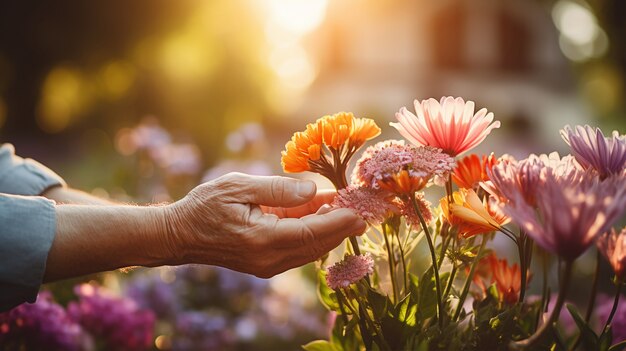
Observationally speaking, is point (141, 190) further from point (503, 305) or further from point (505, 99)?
point (505, 99)

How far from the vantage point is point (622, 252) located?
83cm

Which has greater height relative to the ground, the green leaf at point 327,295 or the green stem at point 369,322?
the green leaf at point 327,295

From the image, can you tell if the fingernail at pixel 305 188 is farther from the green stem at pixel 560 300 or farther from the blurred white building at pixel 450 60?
the blurred white building at pixel 450 60

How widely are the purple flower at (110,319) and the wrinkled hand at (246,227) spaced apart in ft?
2.76

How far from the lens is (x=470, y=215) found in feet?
2.87

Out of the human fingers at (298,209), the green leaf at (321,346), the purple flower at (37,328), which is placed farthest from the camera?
the purple flower at (37,328)

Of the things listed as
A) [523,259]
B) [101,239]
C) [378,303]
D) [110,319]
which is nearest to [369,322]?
[378,303]

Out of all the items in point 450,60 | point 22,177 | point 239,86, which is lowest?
point 22,177

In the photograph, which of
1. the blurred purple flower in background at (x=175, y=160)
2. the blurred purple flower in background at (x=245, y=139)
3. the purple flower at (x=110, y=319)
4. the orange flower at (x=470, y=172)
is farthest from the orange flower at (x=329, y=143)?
the blurred purple flower in background at (x=175, y=160)

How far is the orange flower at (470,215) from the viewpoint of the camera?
88 centimetres

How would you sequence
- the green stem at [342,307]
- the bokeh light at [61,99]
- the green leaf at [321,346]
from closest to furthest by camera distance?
the green stem at [342,307] < the green leaf at [321,346] < the bokeh light at [61,99]

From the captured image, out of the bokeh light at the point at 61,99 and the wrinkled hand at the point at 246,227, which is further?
the bokeh light at the point at 61,99

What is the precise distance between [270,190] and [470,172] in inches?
12.5

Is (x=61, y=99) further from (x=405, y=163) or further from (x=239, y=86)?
(x=405, y=163)
